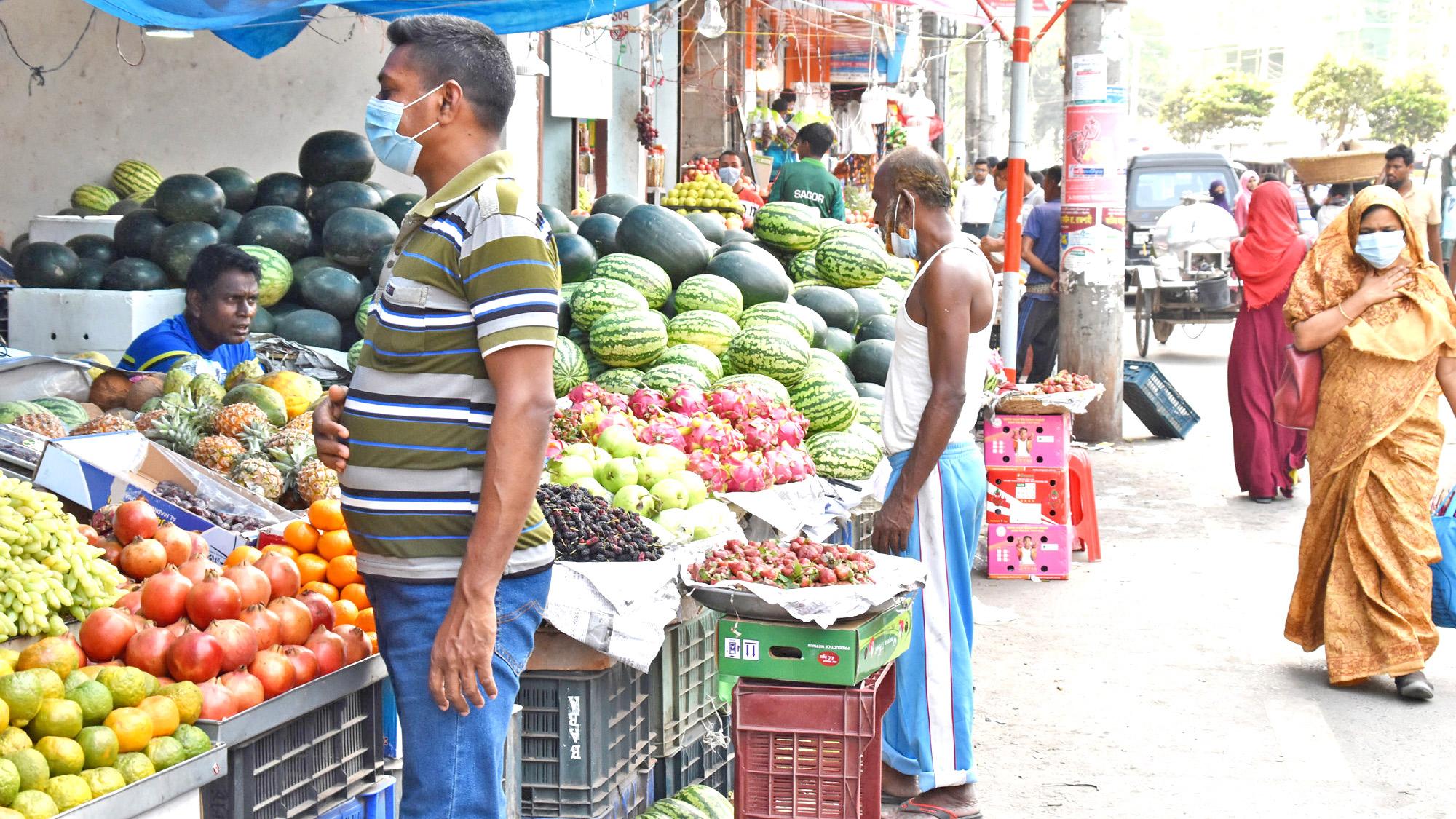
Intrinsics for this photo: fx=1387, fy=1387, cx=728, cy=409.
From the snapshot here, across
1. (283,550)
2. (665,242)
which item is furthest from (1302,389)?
(283,550)

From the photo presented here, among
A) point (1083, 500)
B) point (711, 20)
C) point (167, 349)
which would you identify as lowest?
point (1083, 500)

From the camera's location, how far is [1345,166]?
11023mm

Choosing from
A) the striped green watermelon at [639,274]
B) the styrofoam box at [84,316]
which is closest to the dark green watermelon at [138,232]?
the styrofoam box at [84,316]

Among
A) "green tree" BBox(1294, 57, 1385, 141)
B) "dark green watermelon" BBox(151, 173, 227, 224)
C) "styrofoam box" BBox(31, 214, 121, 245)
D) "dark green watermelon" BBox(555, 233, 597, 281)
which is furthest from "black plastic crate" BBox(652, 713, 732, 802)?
"green tree" BBox(1294, 57, 1385, 141)

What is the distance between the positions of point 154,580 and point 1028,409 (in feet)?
16.8

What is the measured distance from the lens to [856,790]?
352cm

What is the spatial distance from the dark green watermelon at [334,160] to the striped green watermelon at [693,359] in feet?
9.43

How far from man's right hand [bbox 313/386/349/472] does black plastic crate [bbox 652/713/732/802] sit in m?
1.86

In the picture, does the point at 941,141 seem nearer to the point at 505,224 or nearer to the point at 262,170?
the point at 262,170

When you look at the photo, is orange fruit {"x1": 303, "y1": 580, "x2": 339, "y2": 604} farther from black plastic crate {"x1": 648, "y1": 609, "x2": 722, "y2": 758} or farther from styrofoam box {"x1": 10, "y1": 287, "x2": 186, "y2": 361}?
styrofoam box {"x1": 10, "y1": 287, "x2": 186, "y2": 361}

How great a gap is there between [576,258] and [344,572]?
370 centimetres

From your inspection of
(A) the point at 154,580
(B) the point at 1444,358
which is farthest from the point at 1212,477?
(A) the point at 154,580

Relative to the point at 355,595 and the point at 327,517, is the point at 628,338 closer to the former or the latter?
the point at 327,517

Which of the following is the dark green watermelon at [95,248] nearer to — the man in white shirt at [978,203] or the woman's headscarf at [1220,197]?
the man in white shirt at [978,203]
